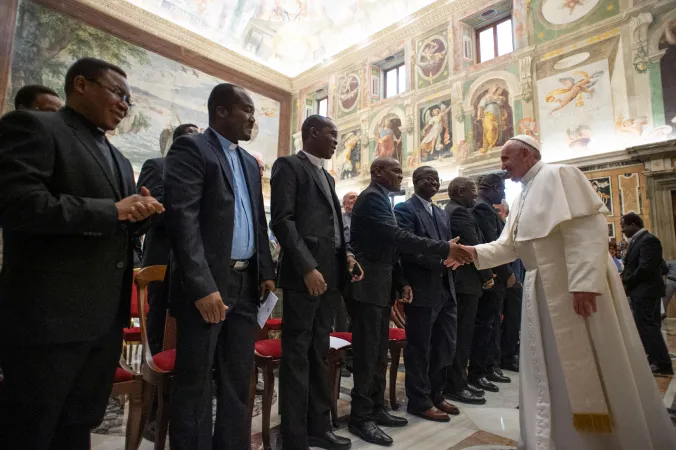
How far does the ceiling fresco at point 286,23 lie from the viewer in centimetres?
1526

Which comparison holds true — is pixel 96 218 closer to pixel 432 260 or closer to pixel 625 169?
pixel 432 260

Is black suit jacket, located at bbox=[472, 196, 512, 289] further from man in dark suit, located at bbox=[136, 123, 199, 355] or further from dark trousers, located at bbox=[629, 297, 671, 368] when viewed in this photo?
man in dark suit, located at bbox=[136, 123, 199, 355]

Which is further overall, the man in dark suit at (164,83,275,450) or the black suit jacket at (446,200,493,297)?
the black suit jacket at (446,200,493,297)

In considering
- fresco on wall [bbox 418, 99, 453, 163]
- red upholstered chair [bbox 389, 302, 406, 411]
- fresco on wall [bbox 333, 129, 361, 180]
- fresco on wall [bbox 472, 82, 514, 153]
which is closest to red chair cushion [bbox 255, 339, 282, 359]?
red upholstered chair [bbox 389, 302, 406, 411]

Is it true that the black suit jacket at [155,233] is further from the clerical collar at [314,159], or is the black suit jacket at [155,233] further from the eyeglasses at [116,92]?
the eyeglasses at [116,92]

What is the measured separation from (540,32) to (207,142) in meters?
12.2

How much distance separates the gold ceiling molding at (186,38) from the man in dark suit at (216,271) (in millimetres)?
15169

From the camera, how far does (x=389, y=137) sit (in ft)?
48.3

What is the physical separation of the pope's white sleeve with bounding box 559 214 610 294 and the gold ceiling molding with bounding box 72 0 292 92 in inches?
638

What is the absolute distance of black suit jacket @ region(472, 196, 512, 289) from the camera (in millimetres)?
4094

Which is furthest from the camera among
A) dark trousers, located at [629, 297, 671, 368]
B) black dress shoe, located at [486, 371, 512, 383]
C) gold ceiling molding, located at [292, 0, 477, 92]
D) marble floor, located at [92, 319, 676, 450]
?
gold ceiling molding, located at [292, 0, 477, 92]

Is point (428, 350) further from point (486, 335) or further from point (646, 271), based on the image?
point (646, 271)

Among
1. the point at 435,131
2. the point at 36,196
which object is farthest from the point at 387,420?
the point at 435,131

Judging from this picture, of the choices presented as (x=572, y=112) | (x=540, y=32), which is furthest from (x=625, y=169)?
(x=540, y=32)
